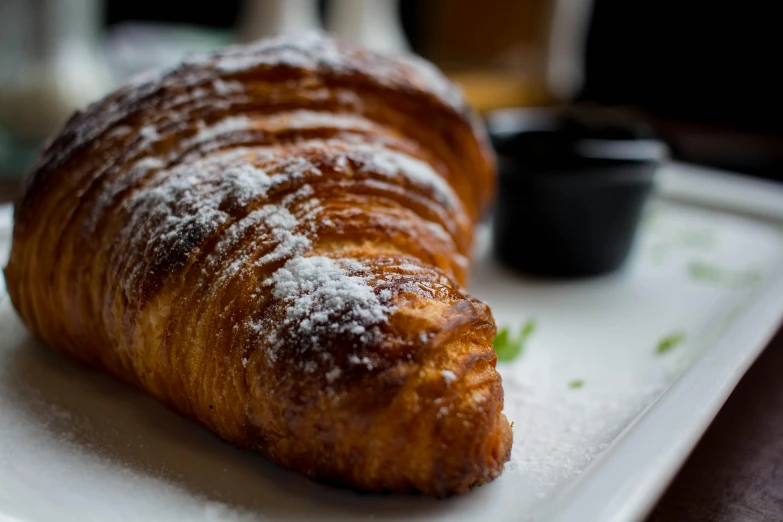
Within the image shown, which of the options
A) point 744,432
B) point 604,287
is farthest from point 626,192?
point 744,432

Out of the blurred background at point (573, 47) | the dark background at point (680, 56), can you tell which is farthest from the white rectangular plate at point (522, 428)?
the dark background at point (680, 56)

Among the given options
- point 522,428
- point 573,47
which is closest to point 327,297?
point 522,428

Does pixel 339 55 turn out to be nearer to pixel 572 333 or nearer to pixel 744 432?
pixel 572 333

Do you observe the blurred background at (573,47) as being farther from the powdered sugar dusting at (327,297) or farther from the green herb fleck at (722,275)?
the powdered sugar dusting at (327,297)

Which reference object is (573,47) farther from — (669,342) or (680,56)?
(669,342)

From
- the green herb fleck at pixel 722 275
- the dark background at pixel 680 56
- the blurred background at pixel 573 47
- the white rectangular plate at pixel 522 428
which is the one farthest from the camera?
the dark background at pixel 680 56

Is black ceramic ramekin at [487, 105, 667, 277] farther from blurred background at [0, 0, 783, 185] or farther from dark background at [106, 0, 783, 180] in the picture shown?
dark background at [106, 0, 783, 180]
